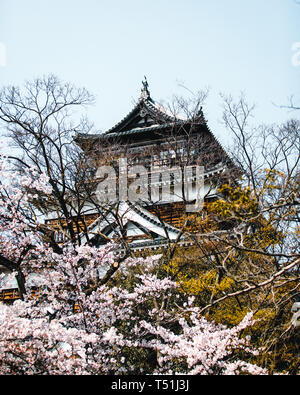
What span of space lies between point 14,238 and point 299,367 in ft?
31.8

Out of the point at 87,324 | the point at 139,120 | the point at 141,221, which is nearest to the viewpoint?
the point at 87,324

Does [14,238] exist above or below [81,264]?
above

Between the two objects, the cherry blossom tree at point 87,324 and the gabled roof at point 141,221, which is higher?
the gabled roof at point 141,221

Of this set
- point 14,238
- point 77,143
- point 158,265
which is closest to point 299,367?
point 158,265

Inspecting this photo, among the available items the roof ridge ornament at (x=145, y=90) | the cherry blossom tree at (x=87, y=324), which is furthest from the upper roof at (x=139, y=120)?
the cherry blossom tree at (x=87, y=324)

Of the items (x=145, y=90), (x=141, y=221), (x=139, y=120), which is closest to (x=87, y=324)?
(x=141, y=221)

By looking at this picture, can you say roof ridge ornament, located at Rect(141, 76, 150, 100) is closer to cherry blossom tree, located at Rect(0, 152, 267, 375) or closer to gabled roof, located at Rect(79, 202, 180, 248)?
gabled roof, located at Rect(79, 202, 180, 248)

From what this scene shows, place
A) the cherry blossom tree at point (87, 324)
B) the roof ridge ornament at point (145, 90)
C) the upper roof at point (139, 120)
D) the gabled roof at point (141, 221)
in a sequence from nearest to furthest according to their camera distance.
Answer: the cherry blossom tree at point (87, 324)
the gabled roof at point (141, 221)
the upper roof at point (139, 120)
the roof ridge ornament at point (145, 90)

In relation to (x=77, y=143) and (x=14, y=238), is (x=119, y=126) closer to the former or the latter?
(x=77, y=143)

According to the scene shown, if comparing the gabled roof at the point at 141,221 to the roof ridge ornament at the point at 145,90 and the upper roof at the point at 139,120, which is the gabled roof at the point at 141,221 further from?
the roof ridge ornament at the point at 145,90

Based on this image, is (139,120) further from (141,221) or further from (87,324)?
(87,324)

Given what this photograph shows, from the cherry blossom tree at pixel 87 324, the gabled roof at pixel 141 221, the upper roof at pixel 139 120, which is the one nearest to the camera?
the cherry blossom tree at pixel 87 324
